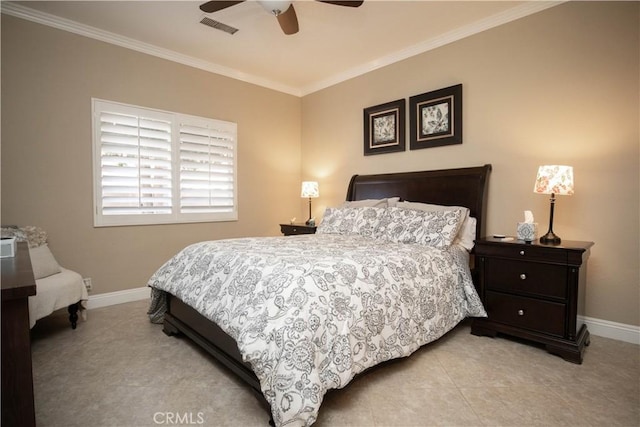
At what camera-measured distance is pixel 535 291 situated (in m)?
2.46

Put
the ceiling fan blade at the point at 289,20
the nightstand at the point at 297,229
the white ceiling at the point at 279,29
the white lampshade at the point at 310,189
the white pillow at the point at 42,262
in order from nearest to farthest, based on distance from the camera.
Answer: the ceiling fan blade at the point at 289,20 → the white pillow at the point at 42,262 → the white ceiling at the point at 279,29 → the nightstand at the point at 297,229 → the white lampshade at the point at 310,189

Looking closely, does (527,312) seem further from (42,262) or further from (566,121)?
(42,262)

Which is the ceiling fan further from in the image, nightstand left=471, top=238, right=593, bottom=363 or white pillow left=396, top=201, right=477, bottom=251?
nightstand left=471, top=238, right=593, bottom=363

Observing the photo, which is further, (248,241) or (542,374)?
(248,241)

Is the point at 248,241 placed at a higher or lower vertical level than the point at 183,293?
higher

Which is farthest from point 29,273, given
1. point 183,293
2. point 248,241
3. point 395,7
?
point 395,7

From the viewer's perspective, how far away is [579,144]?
2.76 meters

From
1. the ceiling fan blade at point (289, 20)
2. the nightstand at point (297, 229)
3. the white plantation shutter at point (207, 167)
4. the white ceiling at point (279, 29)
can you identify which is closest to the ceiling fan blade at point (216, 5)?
the ceiling fan blade at point (289, 20)

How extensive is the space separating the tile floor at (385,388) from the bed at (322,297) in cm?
16

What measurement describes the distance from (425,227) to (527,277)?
0.83m

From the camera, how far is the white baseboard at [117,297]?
3430 millimetres

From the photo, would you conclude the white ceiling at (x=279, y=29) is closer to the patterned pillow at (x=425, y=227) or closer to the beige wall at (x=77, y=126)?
the beige wall at (x=77, y=126)

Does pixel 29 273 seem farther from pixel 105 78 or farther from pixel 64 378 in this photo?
pixel 105 78

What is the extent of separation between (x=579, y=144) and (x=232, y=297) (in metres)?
2.98
